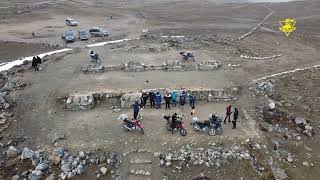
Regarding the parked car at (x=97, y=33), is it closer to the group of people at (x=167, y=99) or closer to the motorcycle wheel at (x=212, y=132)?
the group of people at (x=167, y=99)

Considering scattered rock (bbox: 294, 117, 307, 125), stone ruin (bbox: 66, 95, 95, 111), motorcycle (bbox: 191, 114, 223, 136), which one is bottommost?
scattered rock (bbox: 294, 117, 307, 125)

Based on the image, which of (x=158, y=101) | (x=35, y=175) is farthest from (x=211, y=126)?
(x=35, y=175)

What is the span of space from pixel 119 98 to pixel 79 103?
2983mm

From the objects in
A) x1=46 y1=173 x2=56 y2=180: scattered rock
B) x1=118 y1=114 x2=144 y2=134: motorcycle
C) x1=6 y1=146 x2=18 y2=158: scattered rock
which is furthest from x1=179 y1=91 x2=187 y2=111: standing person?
x1=6 y1=146 x2=18 y2=158: scattered rock

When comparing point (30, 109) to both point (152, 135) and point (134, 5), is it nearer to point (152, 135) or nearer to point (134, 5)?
point (152, 135)

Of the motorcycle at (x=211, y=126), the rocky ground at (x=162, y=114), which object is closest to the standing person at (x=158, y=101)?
the rocky ground at (x=162, y=114)

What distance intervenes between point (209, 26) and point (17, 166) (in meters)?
42.8

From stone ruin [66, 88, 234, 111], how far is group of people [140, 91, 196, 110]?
777mm

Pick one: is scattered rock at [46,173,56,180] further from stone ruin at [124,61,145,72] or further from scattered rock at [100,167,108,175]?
stone ruin at [124,61,145,72]

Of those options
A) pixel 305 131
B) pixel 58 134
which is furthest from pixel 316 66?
pixel 58 134

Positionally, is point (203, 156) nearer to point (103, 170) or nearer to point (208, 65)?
point (103, 170)

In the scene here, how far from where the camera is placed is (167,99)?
23531 mm

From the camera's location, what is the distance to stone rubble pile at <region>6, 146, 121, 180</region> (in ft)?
60.1

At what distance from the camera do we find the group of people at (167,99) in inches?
930
